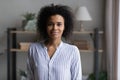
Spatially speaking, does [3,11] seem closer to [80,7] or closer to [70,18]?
[80,7]

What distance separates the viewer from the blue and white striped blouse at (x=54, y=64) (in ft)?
4.07

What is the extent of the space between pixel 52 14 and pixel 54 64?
0.28 meters

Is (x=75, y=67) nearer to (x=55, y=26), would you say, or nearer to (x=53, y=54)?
(x=53, y=54)

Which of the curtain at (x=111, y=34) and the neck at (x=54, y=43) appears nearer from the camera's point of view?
the neck at (x=54, y=43)

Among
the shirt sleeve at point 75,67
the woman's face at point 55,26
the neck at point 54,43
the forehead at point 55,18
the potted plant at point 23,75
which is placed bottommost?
the potted plant at point 23,75

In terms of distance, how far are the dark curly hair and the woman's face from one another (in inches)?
1.4

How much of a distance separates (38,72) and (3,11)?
2258 millimetres

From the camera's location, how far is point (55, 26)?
126 cm

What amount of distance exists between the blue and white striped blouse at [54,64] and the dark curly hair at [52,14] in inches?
4.0

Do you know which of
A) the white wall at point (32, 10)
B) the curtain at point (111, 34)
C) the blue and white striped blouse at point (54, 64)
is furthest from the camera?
the white wall at point (32, 10)

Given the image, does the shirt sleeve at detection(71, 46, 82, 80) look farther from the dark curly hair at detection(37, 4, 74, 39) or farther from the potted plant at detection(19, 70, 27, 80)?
the potted plant at detection(19, 70, 27, 80)

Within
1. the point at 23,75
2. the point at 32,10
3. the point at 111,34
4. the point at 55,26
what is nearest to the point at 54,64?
the point at 55,26

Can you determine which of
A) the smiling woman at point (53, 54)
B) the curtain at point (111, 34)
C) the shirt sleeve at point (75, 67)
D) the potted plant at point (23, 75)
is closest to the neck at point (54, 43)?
the smiling woman at point (53, 54)

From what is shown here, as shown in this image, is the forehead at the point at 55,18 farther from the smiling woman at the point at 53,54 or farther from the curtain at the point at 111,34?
the curtain at the point at 111,34
